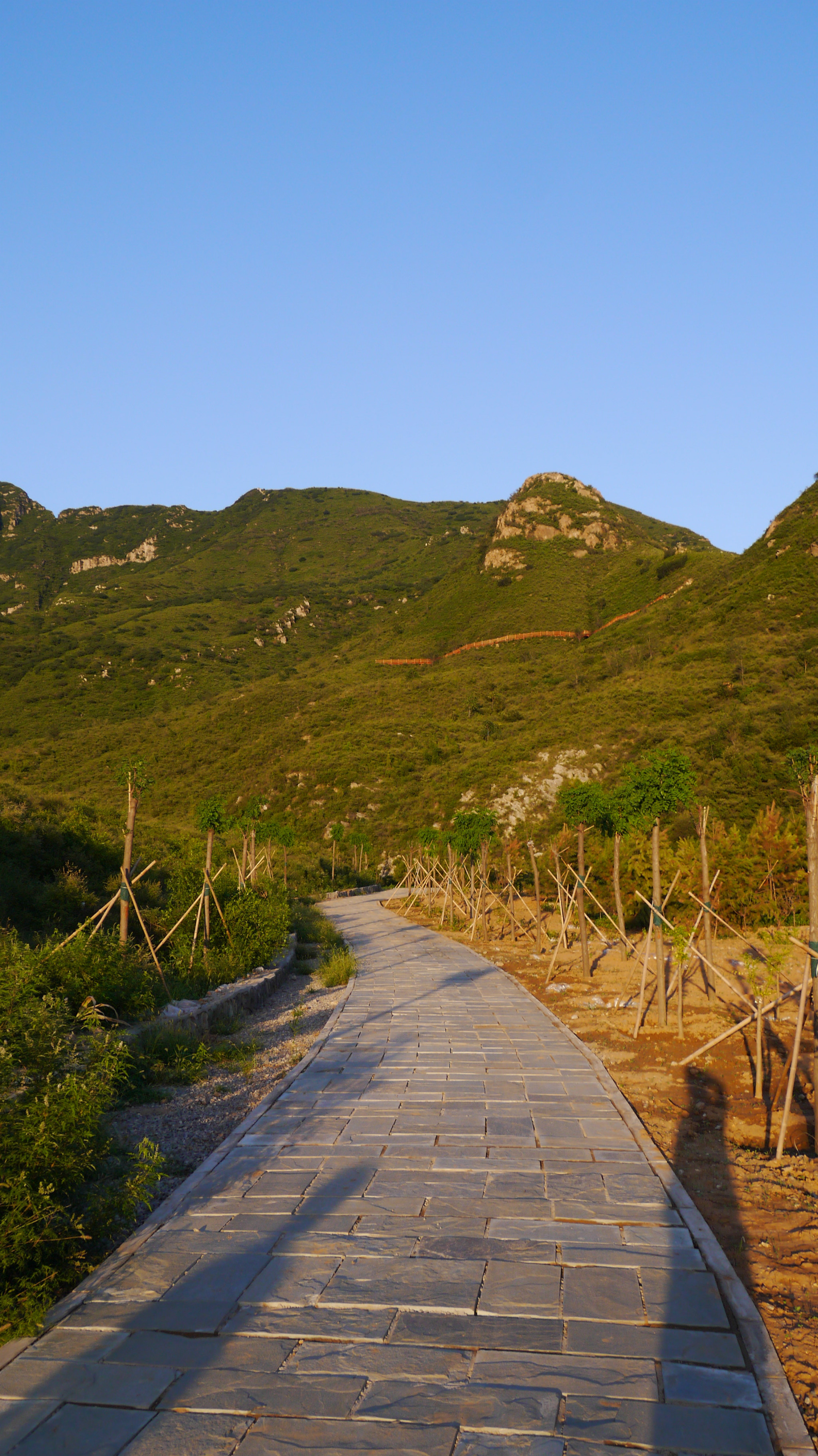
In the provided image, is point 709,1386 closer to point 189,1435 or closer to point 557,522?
point 189,1435

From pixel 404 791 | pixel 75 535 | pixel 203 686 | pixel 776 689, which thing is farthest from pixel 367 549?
pixel 776 689

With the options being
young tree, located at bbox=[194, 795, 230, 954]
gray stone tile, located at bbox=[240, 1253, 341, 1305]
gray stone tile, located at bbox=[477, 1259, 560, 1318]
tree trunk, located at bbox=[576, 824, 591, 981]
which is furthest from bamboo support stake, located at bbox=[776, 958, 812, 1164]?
young tree, located at bbox=[194, 795, 230, 954]

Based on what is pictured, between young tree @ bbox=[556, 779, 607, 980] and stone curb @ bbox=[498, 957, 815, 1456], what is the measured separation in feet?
21.9

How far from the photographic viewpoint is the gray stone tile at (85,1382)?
2.44 meters

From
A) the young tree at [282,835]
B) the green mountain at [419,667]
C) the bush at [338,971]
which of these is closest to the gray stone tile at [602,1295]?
the bush at [338,971]

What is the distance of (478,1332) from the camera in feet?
9.02

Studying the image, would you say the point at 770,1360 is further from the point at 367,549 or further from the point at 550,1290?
the point at 367,549

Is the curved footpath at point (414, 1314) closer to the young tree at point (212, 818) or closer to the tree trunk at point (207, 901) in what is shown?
the tree trunk at point (207, 901)

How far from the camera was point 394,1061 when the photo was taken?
683cm

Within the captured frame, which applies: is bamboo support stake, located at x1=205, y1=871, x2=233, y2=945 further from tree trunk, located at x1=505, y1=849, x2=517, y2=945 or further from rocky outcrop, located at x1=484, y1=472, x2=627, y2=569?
rocky outcrop, located at x1=484, y1=472, x2=627, y2=569

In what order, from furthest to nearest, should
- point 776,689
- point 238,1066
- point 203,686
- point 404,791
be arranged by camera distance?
point 203,686
point 404,791
point 776,689
point 238,1066

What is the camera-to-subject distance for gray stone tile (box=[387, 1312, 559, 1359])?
2.67m

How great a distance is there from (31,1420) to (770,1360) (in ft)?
7.70

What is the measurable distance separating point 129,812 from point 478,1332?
7.42 m
